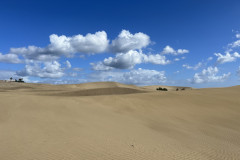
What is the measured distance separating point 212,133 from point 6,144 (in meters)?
8.44

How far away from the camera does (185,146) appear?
6520 mm

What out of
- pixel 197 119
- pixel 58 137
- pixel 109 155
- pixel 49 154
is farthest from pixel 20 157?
pixel 197 119

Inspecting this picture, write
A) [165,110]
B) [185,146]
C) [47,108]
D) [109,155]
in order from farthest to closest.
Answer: [165,110] < [47,108] < [185,146] < [109,155]

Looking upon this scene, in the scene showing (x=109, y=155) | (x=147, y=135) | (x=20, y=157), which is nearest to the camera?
(x=20, y=157)

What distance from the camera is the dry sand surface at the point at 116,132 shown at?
551 cm

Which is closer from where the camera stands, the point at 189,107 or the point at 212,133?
the point at 212,133

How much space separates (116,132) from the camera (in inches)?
306

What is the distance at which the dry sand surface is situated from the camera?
551 centimetres

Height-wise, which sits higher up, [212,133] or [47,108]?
[47,108]

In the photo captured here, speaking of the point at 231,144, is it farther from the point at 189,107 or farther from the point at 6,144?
the point at 6,144

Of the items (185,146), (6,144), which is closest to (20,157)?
(6,144)

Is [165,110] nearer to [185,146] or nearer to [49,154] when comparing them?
[185,146]

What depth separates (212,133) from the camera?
873 cm

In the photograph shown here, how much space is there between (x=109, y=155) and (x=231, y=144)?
491cm
